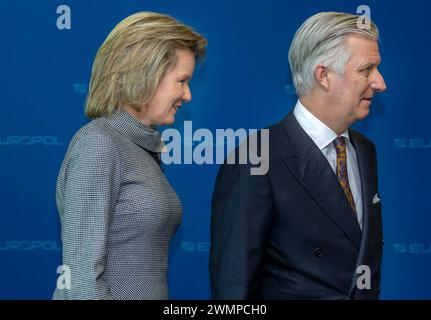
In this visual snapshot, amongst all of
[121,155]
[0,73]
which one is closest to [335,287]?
[121,155]

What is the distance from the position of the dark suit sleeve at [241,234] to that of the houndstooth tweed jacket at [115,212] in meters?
0.13

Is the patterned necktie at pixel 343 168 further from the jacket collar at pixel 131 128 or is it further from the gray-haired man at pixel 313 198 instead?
the jacket collar at pixel 131 128

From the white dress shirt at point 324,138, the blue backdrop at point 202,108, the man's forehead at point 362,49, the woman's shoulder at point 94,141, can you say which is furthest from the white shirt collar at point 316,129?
the blue backdrop at point 202,108

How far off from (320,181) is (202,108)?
3.00 ft

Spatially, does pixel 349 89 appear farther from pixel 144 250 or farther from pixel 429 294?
pixel 429 294

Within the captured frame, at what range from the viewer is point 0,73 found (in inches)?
108

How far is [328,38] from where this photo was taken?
205cm

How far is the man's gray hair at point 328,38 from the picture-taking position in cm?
205

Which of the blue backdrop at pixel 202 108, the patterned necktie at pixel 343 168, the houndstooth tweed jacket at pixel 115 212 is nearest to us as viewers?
the houndstooth tweed jacket at pixel 115 212

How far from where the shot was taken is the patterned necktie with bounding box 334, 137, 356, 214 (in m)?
2.04

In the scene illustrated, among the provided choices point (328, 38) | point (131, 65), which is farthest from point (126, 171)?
point (328, 38)

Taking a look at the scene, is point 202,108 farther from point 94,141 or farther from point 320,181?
point 94,141

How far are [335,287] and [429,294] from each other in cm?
112

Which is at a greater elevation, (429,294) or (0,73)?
(0,73)
